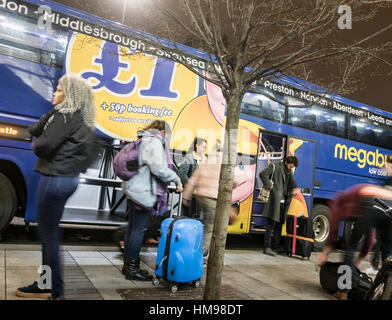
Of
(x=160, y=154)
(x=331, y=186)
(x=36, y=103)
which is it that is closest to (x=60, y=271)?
(x=160, y=154)

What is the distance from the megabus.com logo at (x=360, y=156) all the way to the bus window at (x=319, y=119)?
417mm

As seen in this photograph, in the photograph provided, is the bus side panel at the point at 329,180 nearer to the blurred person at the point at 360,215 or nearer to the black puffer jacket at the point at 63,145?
the blurred person at the point at 360,215

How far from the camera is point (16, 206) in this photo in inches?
202

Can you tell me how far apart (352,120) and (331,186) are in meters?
1.95

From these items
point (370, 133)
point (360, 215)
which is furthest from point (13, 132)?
point (370, 133)

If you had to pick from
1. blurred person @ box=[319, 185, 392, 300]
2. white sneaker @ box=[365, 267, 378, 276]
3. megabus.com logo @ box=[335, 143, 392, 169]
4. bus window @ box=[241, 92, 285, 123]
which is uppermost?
bus window @ box=[241, 92, 285, 123]

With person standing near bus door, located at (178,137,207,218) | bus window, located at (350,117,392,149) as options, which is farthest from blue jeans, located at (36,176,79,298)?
bus window, located at (350,117,392,149)

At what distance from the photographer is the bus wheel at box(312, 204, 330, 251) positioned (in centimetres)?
832

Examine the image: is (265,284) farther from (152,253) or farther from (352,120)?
(352,120)

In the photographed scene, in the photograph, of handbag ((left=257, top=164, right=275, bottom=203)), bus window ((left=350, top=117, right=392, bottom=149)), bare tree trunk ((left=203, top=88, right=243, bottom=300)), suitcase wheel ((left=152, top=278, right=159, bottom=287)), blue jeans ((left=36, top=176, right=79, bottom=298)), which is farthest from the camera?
bus window ((left=350, top=117, right=392, bottom=149))

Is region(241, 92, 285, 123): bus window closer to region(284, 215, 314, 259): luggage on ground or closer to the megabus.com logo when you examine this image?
the megabus.com logo

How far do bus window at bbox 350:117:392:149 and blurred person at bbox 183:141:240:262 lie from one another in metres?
5.53

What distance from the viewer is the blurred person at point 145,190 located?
152 inches

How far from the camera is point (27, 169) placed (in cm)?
509
